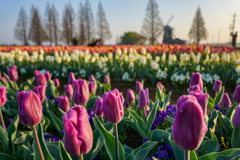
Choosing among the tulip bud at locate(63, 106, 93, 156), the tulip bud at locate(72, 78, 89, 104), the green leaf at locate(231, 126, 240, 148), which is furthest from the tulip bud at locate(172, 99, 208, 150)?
the tulip bud at locate(72, 78, 89, 104)

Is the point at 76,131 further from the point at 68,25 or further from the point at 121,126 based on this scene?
the point at 68,25

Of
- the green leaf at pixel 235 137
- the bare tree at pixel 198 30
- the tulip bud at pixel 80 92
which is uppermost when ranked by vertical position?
the bare tree at pixel 198 30

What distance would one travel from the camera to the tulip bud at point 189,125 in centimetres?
79

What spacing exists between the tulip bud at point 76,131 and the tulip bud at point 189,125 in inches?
15.4

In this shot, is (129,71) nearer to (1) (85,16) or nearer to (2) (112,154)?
(2) (112,154)

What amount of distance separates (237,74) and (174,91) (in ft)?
4.83

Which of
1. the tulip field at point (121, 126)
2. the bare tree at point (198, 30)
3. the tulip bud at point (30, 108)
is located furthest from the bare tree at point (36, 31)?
the tulip bud at point (30, 108)

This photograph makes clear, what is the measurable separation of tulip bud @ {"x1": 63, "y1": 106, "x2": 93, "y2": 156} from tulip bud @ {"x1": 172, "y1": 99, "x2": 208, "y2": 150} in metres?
0.39

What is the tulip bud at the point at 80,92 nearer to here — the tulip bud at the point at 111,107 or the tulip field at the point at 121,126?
the tulip field at the point at 121,126

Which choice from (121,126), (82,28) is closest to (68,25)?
(82,28)

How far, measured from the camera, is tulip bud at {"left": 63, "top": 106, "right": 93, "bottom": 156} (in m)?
0.96

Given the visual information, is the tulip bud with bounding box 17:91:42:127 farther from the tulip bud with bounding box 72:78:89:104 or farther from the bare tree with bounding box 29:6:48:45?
the bare tree with bounding box 29:6:48:45

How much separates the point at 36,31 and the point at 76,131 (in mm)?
49023

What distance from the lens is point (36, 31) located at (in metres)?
45.8
